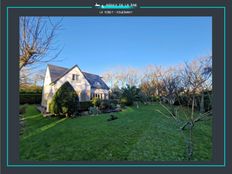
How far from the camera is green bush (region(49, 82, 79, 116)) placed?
4.91 metres

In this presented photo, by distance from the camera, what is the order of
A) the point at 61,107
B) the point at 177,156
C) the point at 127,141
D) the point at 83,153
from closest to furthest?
1. the point at 177,156
2. the point at 83,153
3. the point at 127,141
4. the point at 61,107

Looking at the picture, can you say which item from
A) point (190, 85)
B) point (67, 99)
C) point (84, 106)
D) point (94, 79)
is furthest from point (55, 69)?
point (190, 85)

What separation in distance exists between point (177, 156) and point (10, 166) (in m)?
2.38

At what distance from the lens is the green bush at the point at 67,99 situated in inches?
193

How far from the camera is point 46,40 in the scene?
8.04 ft

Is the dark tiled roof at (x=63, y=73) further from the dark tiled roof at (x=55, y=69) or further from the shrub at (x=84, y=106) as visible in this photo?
the shrub at (x=84, y=106)

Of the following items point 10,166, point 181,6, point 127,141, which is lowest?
point 127,141

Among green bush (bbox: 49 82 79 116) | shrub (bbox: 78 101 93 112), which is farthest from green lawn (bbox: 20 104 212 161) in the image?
shrub (bbox: 78 101 93 112)

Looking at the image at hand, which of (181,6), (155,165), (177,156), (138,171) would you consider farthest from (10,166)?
(181,6)

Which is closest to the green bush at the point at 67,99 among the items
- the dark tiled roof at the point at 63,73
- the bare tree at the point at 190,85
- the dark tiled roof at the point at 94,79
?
the dark tiled roof at the point at 63,73

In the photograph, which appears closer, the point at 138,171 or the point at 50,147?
the point at 138,171

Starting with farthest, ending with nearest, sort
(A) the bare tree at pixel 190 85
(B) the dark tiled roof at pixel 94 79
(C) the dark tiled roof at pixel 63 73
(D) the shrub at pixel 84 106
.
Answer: (D) the shrub at pixel 84 106, (B) the dark tiled roof at pixel 94 79, (C) the dark tiled roof at pixel 63 73, (A) the bare tree at pixel 190 85

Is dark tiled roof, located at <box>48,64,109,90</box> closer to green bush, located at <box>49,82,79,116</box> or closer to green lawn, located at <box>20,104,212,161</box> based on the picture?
green lawn, located at <box>20,104,212,161</box>

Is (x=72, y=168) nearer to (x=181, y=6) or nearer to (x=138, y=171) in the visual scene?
(x=138, y=171)
